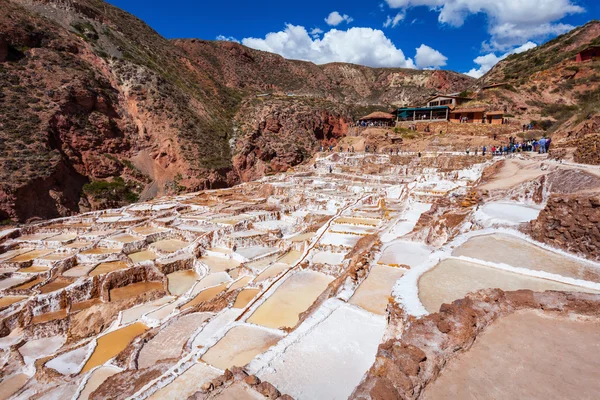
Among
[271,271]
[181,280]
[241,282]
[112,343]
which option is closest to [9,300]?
[112,343]

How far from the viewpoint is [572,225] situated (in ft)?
18.7

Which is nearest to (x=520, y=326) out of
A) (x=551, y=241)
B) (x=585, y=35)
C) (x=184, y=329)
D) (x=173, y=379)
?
(x=551, y=241)

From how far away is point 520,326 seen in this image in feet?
11.9

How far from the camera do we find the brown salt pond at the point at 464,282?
4547 mm

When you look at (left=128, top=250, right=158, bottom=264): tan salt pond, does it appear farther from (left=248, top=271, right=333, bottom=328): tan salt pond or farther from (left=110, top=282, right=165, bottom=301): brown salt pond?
(left=248, top=271, right=333, bottom=328): tan salt pond

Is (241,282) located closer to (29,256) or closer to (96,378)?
(96,378)

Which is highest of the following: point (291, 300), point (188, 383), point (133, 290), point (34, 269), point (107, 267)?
point (188, 383)

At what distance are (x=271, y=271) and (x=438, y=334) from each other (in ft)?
25.0

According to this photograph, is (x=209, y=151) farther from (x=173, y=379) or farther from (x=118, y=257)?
(x=173, y=379)

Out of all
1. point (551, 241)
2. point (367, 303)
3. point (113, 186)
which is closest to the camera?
point (367, 303)

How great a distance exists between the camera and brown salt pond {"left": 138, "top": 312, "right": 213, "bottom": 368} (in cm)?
735

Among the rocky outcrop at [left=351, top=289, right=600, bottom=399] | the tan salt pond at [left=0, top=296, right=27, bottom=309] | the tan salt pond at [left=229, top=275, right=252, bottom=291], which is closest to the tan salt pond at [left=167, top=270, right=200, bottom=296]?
the tan salt pond at [left=229, top=275, right=252, bottom=291]

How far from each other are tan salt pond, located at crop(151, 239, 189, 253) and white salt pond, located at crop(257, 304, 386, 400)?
11040 millimetres

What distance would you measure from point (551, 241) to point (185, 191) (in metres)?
27.6
